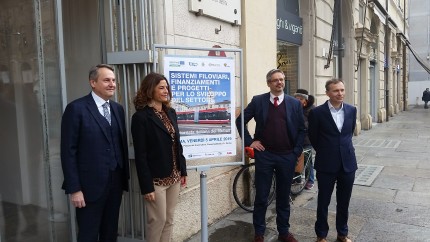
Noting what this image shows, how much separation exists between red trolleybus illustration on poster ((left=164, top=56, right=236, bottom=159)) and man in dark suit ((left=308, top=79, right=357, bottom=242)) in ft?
3.15

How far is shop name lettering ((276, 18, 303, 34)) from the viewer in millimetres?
7859

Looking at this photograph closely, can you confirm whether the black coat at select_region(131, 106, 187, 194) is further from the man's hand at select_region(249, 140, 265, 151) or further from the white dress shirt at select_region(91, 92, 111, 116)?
the man's hand at select_region(249, 140, 265, 151)

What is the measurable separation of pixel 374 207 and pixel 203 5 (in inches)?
145

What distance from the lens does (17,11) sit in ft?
11.8

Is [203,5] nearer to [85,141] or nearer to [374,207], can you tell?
[85,141]

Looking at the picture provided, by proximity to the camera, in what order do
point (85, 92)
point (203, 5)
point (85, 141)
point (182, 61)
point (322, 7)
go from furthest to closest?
point (322, 7)
point (203, 5)
point (85, 92)
point (182, 61)
point (85, 141)

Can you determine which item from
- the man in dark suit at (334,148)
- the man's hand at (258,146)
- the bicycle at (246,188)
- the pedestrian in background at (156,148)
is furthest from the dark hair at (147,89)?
the bicycle at (246,188)

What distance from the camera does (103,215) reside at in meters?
3.19

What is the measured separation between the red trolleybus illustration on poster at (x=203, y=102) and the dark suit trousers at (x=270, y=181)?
1.52 ft

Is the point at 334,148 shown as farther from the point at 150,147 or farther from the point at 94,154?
the point at 94,154

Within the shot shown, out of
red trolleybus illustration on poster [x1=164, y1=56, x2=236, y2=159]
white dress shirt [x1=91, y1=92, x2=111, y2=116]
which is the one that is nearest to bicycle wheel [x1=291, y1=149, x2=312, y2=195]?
red trolleybus illustration on poster [x1=164, y1=56, x2=236, y2=159]

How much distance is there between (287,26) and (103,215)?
6.41 m

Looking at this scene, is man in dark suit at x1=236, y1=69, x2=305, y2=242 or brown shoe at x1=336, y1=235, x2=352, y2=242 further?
brown shoe at x1=336, y1=235, x2=352, y2=242

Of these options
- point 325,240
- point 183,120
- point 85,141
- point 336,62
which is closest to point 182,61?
point 183,120
